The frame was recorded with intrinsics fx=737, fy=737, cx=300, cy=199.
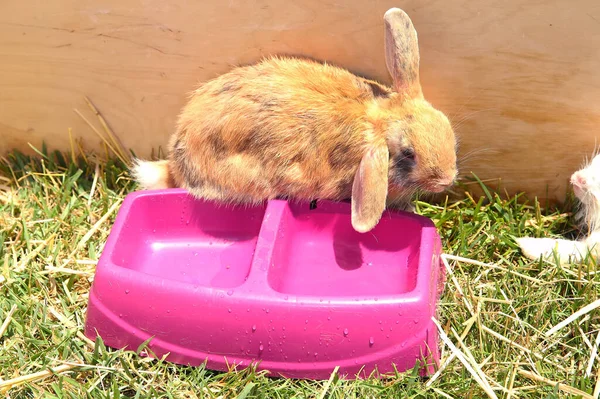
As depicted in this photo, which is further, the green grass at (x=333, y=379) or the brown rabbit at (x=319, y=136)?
the brown rabbit at (x=319, y=136)

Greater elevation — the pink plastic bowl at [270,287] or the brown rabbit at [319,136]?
the brown rabbit at [319,136]

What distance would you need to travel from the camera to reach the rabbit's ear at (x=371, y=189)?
109 inches

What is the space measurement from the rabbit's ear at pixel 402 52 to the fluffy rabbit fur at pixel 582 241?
0.79m

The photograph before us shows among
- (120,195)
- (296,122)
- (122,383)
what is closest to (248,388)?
(122,383)

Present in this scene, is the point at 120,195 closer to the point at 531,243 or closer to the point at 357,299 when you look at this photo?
the point at 357,299

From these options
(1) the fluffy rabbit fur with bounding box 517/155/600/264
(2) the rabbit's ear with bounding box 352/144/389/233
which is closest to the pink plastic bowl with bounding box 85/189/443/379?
(2) the rabbit's ear with bounding box 352/144/389/233

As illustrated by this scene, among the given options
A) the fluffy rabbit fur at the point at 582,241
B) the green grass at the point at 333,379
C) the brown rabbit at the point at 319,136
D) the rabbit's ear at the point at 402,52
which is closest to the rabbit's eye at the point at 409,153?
the brown rabbit at the point at 319,136

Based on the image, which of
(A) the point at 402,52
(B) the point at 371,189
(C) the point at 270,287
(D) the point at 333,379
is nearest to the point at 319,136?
(B) the point at 371,189

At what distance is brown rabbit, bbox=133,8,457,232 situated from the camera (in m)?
2.80

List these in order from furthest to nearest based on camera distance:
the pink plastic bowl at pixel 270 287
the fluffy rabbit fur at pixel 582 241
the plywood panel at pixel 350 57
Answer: the fluffy rabbit fur at pixel 582 241
the plywood panel at pixel 350 57
the pink plastic bowl at pixel 270 287

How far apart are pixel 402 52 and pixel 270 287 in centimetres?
101

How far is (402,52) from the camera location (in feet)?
9.11

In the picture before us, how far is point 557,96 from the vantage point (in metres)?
2.99

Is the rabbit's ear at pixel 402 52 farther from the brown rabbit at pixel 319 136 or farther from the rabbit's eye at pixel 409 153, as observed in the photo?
the rabbit's eye at pixel 409 153
